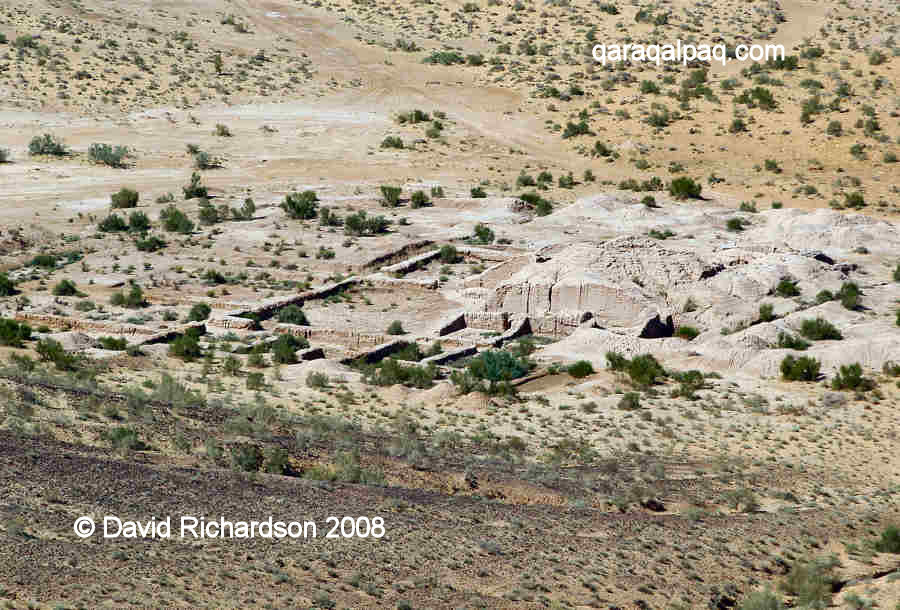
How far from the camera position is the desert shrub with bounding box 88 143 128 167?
187 ft

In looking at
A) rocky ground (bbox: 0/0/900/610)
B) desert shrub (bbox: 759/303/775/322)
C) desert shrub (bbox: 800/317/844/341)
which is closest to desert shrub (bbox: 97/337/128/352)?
rocky ground (bbox: 0/0/900/610)

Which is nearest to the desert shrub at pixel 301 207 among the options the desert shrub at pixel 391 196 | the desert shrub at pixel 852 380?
the desert shrub at pixel 391 196

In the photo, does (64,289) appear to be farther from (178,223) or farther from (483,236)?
(483,236)

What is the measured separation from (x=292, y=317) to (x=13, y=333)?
7082 millimetres

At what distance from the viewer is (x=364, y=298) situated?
37.4 m

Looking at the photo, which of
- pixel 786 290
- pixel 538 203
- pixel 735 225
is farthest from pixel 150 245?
pixel 786 290

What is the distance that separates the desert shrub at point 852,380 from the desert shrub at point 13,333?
1761 centimetres

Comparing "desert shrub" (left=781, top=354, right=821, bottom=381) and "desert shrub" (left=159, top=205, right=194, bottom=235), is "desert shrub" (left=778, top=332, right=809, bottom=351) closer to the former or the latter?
"desert shrub" (left=781, top=354, right=821, bottom=381)

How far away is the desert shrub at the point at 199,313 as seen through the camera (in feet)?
113

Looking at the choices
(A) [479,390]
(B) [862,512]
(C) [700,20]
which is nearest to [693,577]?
(B) [862,512]

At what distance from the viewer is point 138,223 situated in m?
46.4

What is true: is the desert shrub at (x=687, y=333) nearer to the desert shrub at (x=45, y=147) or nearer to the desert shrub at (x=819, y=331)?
the desert shrub at (x=819, y=331)

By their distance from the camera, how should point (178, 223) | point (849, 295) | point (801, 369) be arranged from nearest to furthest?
point (801, 369), point (849, 295), point (178, 223)

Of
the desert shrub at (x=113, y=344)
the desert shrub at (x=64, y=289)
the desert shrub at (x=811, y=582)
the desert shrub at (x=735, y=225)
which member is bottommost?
the desert shrub at (x=64, y=289)
